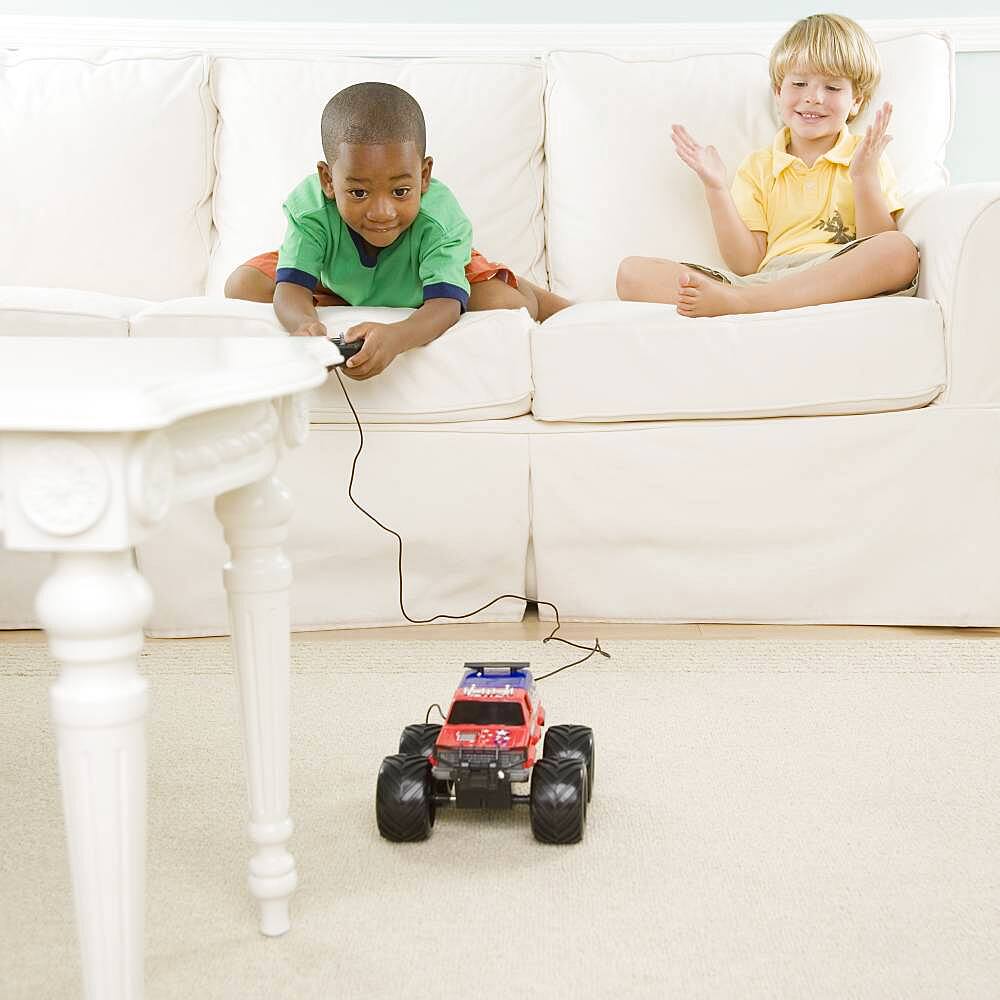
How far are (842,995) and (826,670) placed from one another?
80 cm

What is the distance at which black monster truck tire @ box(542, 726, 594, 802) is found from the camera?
1.27m

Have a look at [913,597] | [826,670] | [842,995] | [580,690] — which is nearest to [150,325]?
[580,690]

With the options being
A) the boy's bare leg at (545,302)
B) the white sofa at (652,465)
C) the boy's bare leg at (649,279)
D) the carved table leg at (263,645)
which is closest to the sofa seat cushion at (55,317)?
the white sofa at (652,465)

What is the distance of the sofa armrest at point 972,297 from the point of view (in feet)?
5.94

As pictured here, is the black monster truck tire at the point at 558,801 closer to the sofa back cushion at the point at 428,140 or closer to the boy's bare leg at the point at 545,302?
the boy's bare leg at the point at 545,302

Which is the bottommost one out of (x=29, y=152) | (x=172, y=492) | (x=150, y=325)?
(x=172, y=492)

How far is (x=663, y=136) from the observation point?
2.40 meters

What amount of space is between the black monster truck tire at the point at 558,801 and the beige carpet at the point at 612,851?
19 mm

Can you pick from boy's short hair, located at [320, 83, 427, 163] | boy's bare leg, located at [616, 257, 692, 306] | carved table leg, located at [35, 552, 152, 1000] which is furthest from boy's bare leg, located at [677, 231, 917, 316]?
carved table leg, located at [35, 552, 152, 1000]

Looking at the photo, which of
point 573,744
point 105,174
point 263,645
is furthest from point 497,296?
point 263,645

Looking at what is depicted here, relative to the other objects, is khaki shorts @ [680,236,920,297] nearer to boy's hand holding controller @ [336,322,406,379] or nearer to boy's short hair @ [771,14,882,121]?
boy's short hair @ [771,14,882,121]

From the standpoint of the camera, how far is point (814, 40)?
88.4 inches

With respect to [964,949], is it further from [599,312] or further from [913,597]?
[599,312]

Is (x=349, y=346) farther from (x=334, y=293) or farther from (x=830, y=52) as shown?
(x=830, y=52)
